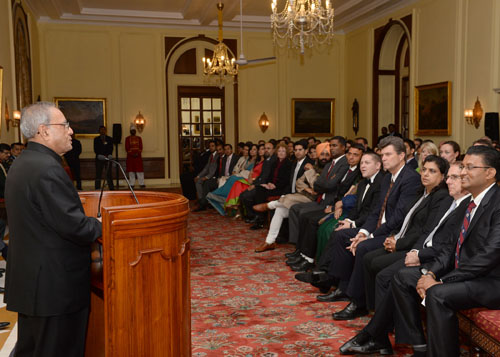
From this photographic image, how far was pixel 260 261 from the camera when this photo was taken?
6305 millimetres

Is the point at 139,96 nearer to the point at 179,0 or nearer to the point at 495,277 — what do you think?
the point at 179,0

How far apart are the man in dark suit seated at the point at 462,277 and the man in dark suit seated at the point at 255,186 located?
17.0ft

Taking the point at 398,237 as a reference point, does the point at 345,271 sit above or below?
below

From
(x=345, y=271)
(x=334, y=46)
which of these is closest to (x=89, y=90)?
(x=334, y=46)

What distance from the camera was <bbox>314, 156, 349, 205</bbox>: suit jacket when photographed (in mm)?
6250

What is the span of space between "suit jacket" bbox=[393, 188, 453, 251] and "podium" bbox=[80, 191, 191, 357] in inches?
88.6

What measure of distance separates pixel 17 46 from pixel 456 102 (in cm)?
971

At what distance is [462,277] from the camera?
3094 millimetres

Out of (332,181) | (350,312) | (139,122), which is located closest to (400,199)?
(350,312)

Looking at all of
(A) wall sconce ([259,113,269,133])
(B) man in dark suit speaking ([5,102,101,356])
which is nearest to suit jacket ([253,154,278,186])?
(B) man in dark suit speaking ([5,102,101,356])

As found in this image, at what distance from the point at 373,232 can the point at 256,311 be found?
1394 millimetres

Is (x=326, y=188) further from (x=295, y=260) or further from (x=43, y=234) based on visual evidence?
(x=43, y=234)

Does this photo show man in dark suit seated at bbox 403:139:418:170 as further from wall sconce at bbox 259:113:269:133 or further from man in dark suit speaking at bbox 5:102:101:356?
wall sconce at bbox 259:113:269:133

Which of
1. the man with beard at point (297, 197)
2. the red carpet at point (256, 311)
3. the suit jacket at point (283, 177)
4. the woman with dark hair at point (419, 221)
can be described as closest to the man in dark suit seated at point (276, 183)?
the suit jacket at point (283, 177)
